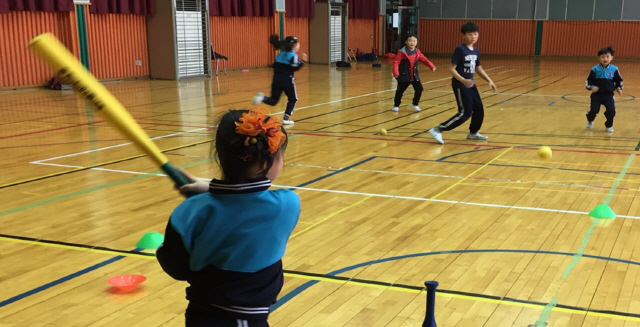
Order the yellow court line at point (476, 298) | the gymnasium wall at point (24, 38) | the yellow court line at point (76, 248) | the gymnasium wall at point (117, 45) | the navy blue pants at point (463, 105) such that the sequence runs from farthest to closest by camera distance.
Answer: the gymnasium wall at point (117, 45)
the gymnasium wall at point (24, 38)
the navy blue pants at point (463, 105)
the yellow court line at point (76, 248)
the yellow court line at point (476, 298)

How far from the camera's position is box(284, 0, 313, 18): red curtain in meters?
24.7

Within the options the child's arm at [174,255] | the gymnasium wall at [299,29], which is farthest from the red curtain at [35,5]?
the child's arm at [174,255]

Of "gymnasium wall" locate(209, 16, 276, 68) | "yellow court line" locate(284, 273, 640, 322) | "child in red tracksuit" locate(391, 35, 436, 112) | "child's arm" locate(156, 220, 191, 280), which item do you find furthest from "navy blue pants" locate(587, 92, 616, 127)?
"gymnasium wall" locate(209, 16, 276, 68)

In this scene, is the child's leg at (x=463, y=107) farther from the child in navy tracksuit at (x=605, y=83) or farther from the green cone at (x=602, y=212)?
the green cone at (x=602, y=212)

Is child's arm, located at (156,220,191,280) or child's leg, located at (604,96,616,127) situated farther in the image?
child's leg, located at (604,96,616,127)

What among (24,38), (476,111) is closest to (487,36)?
(24,38)

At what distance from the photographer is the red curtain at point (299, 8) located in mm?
24736

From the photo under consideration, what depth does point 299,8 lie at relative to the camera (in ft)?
83.0

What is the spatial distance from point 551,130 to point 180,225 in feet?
29.4

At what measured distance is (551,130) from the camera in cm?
1005

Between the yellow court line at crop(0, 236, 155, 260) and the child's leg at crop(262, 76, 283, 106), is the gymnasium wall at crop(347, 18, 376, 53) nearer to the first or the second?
the child's leg at crop(262, 76, 283, 106)

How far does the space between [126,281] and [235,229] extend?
2363 mm

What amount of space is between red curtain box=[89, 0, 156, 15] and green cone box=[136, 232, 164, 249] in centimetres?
1409

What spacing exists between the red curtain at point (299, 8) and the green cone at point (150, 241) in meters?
20.6
